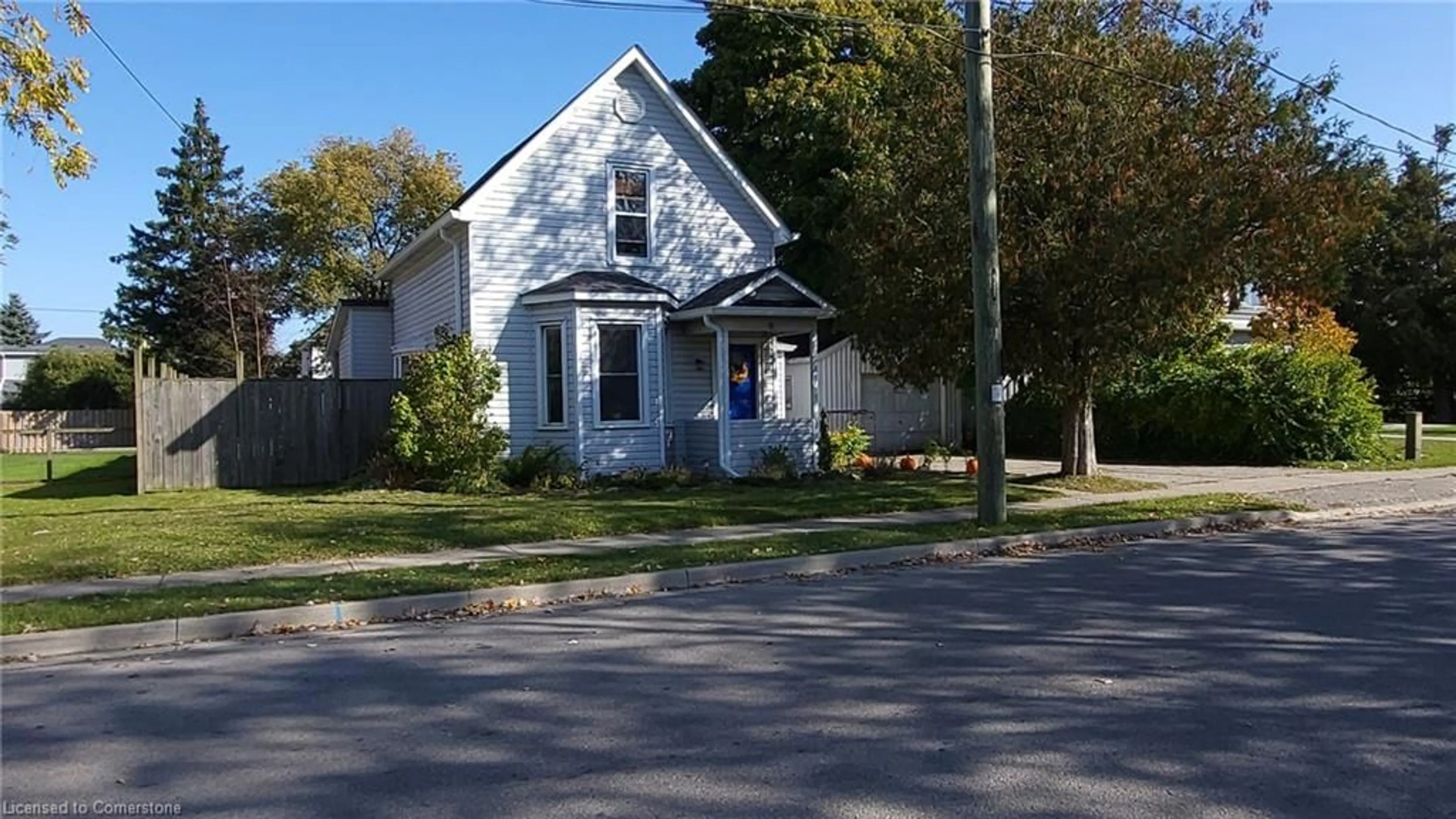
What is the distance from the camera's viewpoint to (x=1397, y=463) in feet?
73.0

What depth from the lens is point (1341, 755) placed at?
5.13 m

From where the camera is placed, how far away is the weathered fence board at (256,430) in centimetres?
1867

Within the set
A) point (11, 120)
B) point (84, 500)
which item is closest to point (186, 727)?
point (11, 120)

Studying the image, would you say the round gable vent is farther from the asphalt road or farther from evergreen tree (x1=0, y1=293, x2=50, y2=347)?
evergreen tree (x1=0, y1=293, x2=50, y2=347)

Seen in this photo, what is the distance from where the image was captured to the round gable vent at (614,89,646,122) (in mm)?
20391

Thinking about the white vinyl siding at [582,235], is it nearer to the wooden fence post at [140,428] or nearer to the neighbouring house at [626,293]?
the neighbouring house at [626,293]

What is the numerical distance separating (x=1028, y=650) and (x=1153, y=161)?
10624 mm

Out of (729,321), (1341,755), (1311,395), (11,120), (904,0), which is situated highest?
(904,0)

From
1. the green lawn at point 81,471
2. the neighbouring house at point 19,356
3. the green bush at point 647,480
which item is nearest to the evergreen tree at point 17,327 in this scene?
the neighbouring house at point 19,356

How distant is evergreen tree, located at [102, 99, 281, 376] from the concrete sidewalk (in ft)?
118

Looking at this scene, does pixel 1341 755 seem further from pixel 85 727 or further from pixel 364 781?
pixel 85 727

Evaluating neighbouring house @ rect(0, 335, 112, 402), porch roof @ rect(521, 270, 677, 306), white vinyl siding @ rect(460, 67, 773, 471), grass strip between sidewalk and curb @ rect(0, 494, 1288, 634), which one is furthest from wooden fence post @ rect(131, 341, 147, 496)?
neighbouring house @ rect(0, 335, 112, 402)

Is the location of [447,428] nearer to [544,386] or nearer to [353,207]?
[544,386]

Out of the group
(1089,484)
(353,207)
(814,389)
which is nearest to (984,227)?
(1089,484)
